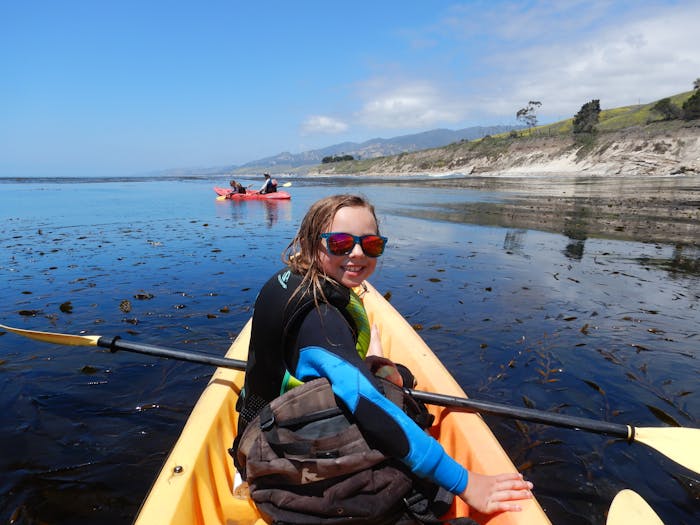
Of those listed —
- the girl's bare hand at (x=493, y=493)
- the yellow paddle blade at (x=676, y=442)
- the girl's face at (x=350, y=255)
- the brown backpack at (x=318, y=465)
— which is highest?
the girl's face at (x=350, y=255)

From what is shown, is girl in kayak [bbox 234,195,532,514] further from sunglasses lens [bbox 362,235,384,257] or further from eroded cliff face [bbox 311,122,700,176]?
eroded cliff face [bbox 311,122,700,176]

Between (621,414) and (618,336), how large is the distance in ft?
6.92

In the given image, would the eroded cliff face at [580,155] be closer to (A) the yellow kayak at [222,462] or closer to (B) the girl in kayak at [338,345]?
(A) the yellow kayak at [222,462]

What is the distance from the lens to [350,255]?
2.17 m

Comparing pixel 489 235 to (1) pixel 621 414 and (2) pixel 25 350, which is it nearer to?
(1) pixel 621 414

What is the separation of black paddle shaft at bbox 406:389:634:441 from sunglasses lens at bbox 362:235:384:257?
1249 millimetres

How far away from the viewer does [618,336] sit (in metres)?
5.87

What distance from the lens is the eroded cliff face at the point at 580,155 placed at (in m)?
55.1

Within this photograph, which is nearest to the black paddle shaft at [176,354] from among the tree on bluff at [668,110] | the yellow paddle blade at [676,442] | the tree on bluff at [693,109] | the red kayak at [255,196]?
the yellow paddle blade at [676,442]

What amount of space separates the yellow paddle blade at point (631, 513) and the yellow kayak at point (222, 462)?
0.58m

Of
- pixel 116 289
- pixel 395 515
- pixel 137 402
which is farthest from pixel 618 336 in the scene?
pixel 116 289

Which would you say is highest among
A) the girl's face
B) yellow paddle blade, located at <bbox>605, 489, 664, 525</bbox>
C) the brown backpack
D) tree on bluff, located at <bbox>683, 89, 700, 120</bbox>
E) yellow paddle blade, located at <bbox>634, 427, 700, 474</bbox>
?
tree on bluff, located at <bbox>683, 89, 700, 120</bbox>

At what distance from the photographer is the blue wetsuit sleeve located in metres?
1.86

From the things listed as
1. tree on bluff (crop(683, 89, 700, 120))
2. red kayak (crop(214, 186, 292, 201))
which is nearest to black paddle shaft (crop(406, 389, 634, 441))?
red kayak (crop(214, 186, 292, 201))
